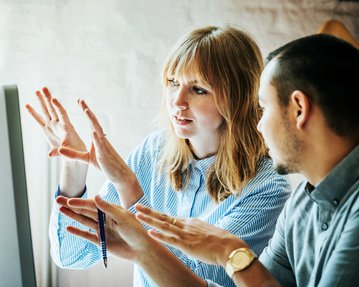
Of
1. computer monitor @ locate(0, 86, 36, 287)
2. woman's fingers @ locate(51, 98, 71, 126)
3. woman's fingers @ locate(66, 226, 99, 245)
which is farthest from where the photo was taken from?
woman's fingers @ locate(51, 98, 71, 126)

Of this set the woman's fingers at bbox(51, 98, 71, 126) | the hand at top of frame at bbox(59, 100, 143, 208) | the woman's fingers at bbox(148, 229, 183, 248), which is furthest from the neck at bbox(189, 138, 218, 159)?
the woman's fingers at bbox(148, 229, 183, 248)

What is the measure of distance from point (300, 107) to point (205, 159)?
56 cm

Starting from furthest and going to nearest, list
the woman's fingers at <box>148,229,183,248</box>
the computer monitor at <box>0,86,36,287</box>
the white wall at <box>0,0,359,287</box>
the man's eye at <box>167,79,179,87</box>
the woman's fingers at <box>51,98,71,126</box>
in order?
1. the white wall at <box>0,0,359,287</box>
2. the man's eye at <box>167,79,179,87</box>
3. the woman's fingers at <box>51,98,71,126</box>
4. the woman's fingers at <box>148,229,183,248</box>
5. the computer monitor at <box>0,86,36,287</box>

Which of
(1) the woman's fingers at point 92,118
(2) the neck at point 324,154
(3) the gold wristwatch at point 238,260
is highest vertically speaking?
(1) the woman's fingers at point 92,118

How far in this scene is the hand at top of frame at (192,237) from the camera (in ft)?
4.00

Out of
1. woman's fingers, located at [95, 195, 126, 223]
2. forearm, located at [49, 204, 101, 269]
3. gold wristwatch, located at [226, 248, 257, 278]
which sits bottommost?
forearm, located at [49, 204, 101, 269]

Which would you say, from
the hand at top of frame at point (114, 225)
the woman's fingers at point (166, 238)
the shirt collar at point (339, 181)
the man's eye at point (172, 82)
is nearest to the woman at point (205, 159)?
the man's eye at point (172, 82)

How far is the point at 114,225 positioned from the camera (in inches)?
52.0

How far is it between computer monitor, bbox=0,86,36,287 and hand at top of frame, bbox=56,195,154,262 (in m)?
0.17

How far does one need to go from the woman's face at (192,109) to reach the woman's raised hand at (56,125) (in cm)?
28

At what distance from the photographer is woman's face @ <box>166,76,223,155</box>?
1.56 meters

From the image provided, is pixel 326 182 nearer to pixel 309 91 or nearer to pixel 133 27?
pixel 309 91

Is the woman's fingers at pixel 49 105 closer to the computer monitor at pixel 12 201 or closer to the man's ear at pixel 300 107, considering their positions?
the computer monitor at pixel 12 201

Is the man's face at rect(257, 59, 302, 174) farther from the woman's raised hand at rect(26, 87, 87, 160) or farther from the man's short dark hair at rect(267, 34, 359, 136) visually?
the woman's raised hand at rect(26, 87, 87, 160)
